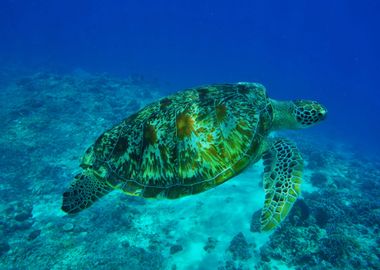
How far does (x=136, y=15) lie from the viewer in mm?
144875

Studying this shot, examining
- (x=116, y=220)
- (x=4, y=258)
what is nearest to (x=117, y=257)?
(x=116, y=220)

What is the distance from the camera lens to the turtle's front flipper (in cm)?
372

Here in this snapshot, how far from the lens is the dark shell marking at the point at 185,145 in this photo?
3.86 metres

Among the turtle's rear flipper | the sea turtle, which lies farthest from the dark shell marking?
the turtle's rear flipper

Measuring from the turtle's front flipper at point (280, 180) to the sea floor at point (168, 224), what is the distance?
407 centimetres

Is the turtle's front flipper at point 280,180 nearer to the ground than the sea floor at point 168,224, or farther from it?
farther from it

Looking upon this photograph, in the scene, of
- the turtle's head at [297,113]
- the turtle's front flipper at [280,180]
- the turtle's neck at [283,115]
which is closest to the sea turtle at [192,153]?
the turtle's front flipper at [280,180]

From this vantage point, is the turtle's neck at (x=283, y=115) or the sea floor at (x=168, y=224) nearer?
the turtle's neck at (x=283, y=115)

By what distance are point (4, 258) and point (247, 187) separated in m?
8.43

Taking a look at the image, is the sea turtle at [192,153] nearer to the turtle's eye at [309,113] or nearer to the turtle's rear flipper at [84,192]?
the turtle's rear flipper at [84,192]

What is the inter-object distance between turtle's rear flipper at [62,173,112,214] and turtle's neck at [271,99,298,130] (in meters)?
3.40

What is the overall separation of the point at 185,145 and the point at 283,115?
7.60 ft

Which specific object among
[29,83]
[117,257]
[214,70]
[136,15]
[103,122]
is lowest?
[117,257]

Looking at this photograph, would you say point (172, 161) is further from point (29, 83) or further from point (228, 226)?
point (29, 83)
